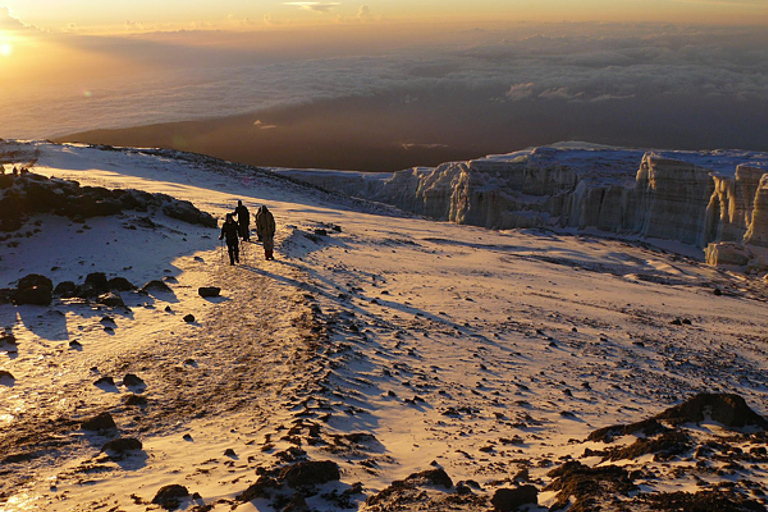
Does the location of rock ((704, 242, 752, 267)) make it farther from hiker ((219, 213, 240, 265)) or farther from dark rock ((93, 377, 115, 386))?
dark rock ((93, 377, 115, 386))

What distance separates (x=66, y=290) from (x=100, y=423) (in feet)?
22.1

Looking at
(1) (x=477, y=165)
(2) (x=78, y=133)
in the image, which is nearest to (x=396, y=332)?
(1) (x=477, y=165)

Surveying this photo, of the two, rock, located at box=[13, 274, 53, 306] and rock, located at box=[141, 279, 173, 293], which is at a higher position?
rock, located at box=[13, 274, 53, 306]

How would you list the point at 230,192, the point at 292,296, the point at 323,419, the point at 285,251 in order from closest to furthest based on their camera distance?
the point at 323,419, the point at 292,296, the point at 285,251, the point at 230,192

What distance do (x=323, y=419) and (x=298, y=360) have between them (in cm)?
222

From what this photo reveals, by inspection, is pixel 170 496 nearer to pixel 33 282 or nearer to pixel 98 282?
pixel 98 282

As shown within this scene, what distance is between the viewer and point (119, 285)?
43.7ft

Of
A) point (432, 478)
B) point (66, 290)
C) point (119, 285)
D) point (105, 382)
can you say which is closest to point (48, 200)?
point (66, 290)

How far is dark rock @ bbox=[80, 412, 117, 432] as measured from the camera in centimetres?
725

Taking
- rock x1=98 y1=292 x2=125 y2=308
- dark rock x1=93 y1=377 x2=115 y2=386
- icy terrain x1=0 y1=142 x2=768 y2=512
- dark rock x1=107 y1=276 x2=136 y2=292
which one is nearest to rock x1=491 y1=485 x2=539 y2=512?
icy terrain x1=0 y1=142 x2=768 y2=512

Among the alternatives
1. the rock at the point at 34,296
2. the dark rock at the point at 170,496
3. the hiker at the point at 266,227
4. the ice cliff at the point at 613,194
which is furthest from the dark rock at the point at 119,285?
the ice cliff at the point at 613,194

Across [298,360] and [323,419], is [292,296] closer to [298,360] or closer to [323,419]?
[298,360]

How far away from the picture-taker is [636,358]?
42.7 ft

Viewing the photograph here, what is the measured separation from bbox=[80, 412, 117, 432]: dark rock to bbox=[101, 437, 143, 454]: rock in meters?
0.54
